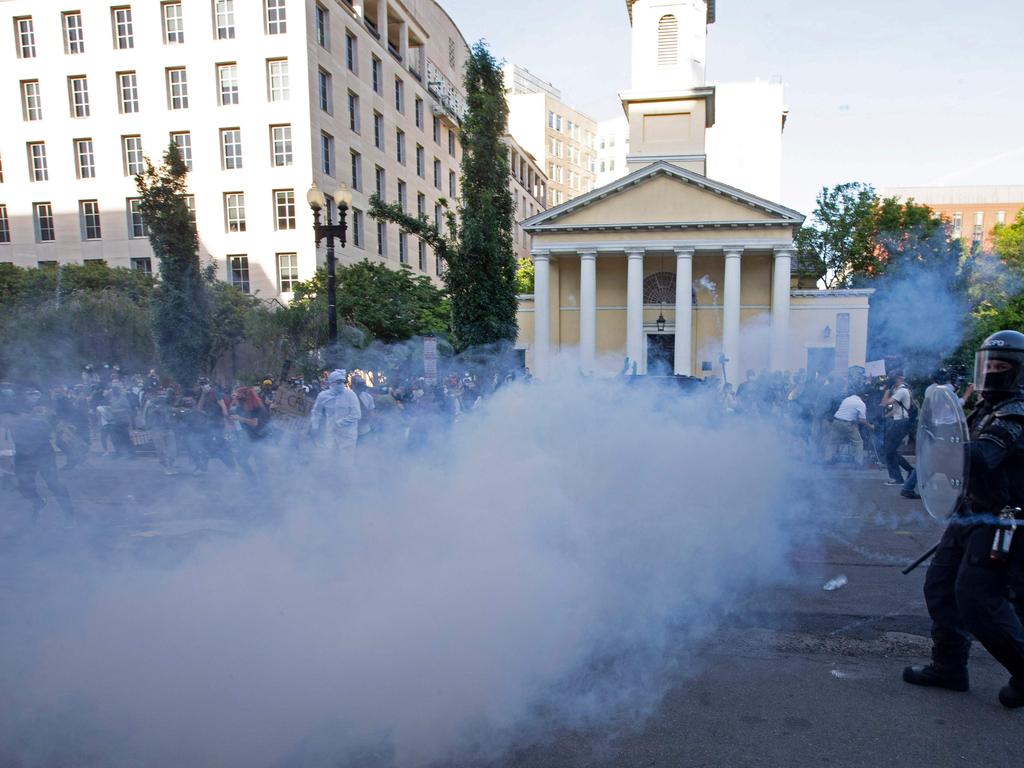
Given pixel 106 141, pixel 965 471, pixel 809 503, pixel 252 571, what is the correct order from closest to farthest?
pixel 965 471 < pixel 252 571 < pixel 809 503 < pixel 106 141

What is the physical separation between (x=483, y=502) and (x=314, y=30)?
104 feet

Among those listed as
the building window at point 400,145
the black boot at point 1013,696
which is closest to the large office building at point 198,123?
the building window at point 400,145

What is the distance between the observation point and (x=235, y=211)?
96.7 feet

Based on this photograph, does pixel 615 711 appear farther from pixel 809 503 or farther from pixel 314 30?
pixel 314 30

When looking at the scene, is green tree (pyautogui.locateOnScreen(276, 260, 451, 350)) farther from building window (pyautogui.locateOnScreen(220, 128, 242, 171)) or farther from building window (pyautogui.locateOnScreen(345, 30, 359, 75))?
building window (pyautogui.locateOnScreen(345, 30, 359, 75))

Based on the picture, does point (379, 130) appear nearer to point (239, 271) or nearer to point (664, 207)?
point (239, 271)

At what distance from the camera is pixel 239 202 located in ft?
96.4

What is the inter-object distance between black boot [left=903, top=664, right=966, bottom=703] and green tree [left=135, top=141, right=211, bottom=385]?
47.1ft

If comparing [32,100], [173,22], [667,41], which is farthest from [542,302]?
[32,100]

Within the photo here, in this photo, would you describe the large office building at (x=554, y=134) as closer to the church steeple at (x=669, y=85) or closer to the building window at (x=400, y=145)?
the building window at (x=400, y=145)

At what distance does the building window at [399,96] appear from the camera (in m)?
36.1

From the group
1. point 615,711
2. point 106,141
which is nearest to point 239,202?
point 106,141

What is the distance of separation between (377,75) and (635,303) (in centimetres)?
2041

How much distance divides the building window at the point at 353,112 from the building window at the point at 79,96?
12851 millimetres
